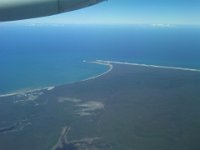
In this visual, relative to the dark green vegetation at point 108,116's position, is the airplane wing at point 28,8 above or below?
above

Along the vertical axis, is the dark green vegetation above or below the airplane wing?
below

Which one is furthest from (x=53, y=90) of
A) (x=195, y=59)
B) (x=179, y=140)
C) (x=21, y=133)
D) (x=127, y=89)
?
(x=195, y=59)

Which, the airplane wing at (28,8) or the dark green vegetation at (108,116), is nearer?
the airplane wing at (28,8)

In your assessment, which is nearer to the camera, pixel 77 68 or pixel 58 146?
pixel 58 146

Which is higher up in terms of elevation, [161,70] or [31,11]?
[31,11]

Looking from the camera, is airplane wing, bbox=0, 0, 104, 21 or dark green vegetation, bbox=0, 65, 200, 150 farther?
dark green vegetation, bbox=0, 65, 200, 150

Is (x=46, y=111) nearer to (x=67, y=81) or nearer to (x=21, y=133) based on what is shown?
(x=21, y=133)
